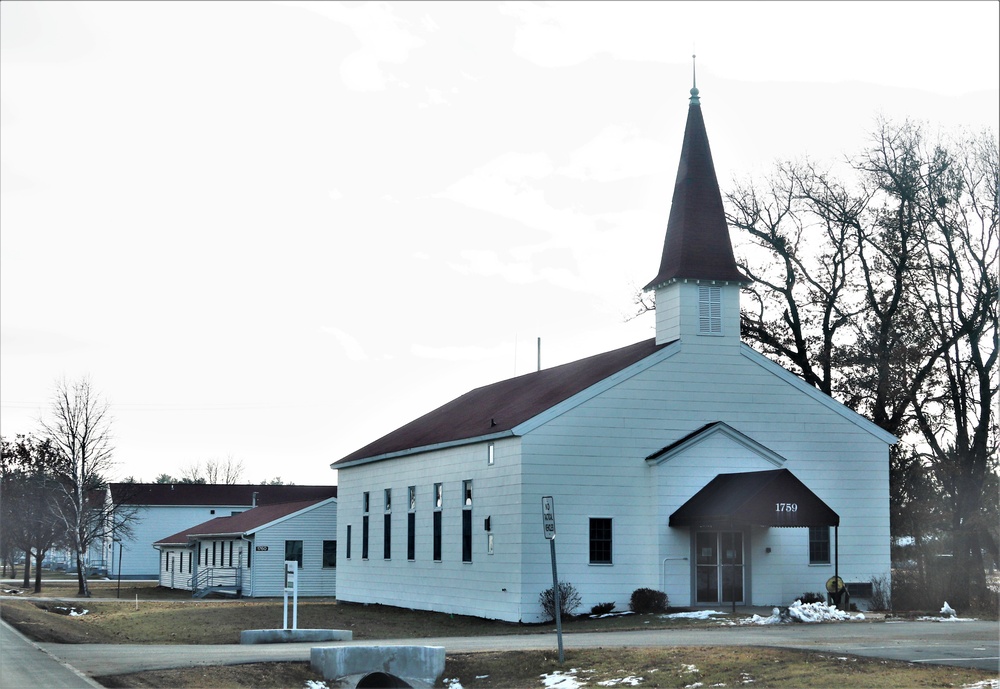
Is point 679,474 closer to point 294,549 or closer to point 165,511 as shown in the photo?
point 294,549

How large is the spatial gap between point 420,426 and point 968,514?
67.2 feet

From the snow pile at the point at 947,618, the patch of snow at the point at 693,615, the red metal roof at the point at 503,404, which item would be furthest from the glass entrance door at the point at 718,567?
the red metal roof at the point at 503,404

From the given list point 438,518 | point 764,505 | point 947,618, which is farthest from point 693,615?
Result: point 438,518

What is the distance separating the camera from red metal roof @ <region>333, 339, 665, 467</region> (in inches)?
1430

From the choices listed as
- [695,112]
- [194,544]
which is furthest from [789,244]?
[194,544]

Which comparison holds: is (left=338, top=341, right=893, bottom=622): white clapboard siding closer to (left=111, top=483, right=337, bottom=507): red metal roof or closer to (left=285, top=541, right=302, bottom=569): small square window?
(left=285, top=541, right=302, bottom=569): small square window

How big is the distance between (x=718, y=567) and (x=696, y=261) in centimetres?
895

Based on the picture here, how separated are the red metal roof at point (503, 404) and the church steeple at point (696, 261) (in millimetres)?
1254

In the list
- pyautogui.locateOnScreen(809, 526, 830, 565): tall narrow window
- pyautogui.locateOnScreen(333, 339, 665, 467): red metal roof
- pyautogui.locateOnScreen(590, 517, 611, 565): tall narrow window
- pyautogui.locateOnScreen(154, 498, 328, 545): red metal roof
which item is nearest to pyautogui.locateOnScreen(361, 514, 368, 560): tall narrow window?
pyautogui.locateOnScreen(333, 339, 665, 467): red metal roof

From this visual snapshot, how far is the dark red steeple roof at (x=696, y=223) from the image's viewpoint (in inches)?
1447

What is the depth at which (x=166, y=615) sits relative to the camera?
3931cm

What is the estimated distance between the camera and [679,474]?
114 feet

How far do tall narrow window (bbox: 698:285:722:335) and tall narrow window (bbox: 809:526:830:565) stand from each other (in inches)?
255

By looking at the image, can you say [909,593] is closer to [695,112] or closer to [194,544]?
[695,112]
